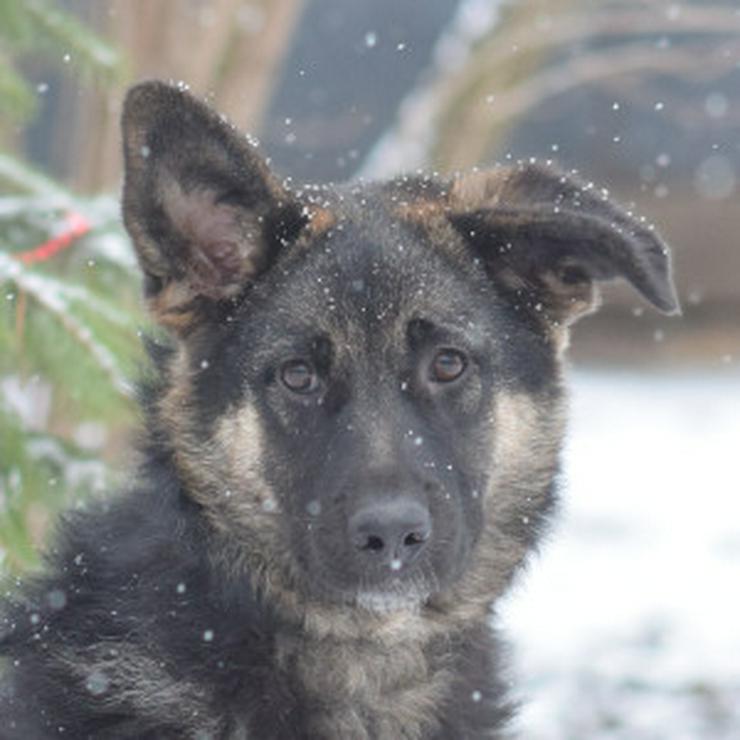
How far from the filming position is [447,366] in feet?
15.8

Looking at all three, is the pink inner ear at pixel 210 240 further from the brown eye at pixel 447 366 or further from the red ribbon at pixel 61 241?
the red ribbon at pixel 61 241

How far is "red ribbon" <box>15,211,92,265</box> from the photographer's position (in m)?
5.79

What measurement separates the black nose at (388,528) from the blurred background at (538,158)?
65 centimetres

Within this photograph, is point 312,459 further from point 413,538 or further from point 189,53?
point 189,53

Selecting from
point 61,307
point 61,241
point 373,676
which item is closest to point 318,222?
point 61,307

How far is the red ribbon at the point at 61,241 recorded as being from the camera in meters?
5.79

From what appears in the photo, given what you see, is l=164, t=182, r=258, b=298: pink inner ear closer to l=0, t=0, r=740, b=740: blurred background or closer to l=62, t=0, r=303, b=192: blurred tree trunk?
l=0, t=0, r=740, b=740: blurred background

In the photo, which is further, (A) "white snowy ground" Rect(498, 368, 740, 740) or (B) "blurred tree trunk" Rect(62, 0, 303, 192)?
(B) "blurred tree trunk" Rect(62, 0, 303, 192)

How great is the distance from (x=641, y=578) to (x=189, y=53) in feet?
14.6

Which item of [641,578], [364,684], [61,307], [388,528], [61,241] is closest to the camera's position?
[388,528]

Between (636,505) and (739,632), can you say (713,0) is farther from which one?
(739,632)

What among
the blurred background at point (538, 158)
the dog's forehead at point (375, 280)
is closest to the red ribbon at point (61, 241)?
the blurred background at point (538, 158)

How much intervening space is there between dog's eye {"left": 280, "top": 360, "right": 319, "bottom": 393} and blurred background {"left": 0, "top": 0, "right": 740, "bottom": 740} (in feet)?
2.13

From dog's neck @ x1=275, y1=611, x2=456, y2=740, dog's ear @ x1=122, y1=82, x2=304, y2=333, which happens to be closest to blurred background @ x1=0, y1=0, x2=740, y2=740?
dog's neck @ x1=275, y1=611, x2=456, y2=740
